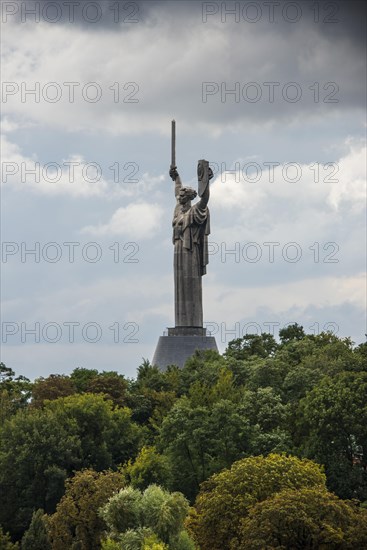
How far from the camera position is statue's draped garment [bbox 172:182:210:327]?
261 feet

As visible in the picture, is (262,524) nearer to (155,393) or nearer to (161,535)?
(161,535)

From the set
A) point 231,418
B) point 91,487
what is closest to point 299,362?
point 231,418

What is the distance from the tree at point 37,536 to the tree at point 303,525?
11570 millimetres

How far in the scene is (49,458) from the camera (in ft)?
197

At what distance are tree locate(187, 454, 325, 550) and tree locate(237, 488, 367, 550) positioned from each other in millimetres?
1860

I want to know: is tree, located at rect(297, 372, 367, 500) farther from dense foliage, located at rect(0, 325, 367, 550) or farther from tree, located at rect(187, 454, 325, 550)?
tree, located at rect(187, 454, 325, 550)

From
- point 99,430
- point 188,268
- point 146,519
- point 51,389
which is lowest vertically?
point 146,519

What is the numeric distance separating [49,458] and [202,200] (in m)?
23.6

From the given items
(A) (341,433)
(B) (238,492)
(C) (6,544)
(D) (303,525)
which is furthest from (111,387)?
(D) (303,525)

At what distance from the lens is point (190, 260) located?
263 ft

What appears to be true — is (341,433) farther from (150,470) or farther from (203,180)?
(203,180)

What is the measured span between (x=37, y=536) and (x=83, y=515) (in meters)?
2.93

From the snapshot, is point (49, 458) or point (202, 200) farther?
point (202, 200)

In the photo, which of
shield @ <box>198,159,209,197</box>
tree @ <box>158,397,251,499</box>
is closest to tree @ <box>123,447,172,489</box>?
tree @ <box>158,397,251,499</box>
